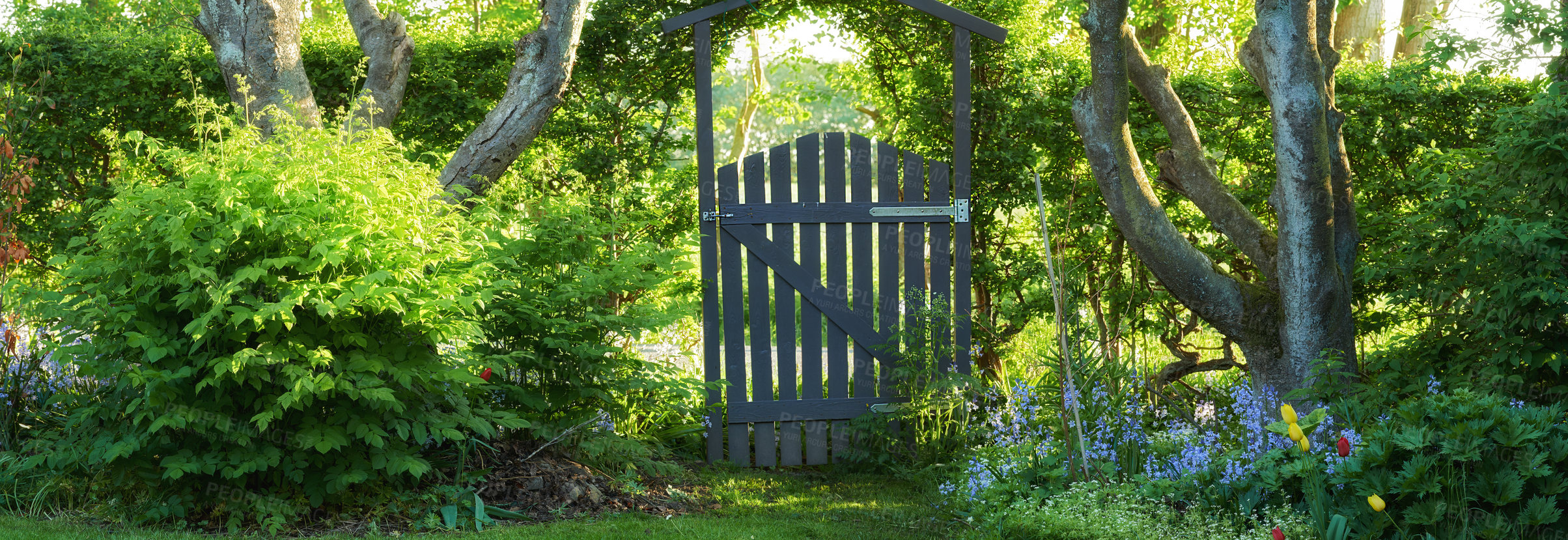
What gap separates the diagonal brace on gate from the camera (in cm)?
487

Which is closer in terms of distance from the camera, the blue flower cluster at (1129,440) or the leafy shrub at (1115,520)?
the leafy shrub at (1115,520)

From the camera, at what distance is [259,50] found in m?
4.72

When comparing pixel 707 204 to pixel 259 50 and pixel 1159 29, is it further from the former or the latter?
pixel 1159 29

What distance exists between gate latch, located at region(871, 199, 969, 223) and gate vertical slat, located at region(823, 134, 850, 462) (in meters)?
0.22

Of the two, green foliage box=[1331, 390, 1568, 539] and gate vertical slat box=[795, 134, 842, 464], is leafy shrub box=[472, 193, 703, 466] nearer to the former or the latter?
gate vertical slat box=[795, 134, 842, 464]

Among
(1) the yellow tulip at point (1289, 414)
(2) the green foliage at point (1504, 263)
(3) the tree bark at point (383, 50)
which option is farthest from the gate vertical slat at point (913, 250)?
(3) the tree bark at point (383, 50)

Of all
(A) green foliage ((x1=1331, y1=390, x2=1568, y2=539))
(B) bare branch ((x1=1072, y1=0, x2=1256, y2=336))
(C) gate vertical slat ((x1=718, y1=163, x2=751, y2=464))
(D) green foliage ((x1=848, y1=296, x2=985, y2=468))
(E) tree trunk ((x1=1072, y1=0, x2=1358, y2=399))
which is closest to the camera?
(A) green foliage ((x1=1331, y1=390, x2=1568, y2=539))

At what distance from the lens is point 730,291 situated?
4898 millimetres

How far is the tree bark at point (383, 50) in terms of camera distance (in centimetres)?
514

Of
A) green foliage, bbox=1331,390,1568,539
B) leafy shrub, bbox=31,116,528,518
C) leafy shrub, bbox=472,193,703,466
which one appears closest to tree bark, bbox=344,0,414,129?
leafy shrub, bbox=472,193,703,466

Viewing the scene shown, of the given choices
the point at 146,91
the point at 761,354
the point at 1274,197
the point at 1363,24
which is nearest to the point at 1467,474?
the point at 1274,197

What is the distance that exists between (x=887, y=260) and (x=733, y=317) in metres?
0.89

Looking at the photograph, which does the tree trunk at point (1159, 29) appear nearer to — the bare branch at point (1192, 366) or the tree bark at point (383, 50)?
the bare branch at point (1192, 366)

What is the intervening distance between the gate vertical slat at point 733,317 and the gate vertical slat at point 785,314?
0.19m
